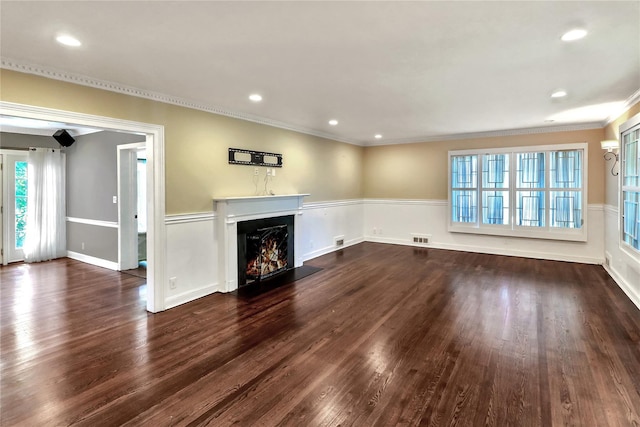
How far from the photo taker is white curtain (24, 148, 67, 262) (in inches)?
235

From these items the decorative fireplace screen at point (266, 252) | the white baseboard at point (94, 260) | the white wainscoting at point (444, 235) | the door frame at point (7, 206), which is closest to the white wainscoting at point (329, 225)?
the white wainscoting at point (444, 235)

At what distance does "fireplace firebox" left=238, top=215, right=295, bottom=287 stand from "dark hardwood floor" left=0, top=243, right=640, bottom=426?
0.52 m

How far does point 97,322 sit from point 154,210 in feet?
4.24

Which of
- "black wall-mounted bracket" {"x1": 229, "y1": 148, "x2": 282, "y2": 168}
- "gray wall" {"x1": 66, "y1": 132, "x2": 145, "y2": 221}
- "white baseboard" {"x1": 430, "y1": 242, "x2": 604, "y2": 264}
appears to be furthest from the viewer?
"white baseboard" {"x1": 430, "y1": 242, "x2": 604, "y2": 264}

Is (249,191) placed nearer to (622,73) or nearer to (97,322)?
(97,322)

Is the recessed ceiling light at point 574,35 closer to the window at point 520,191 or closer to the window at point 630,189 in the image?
the window at point 630,189

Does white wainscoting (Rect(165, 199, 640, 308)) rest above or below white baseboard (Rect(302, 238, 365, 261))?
above

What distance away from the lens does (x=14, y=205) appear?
236 inches

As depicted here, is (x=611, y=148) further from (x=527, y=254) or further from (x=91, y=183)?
(x=91, y=183)

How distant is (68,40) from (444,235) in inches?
269

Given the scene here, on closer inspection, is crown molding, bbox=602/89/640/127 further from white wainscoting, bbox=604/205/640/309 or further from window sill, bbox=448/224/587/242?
window sill, bbox=448/224/587/242

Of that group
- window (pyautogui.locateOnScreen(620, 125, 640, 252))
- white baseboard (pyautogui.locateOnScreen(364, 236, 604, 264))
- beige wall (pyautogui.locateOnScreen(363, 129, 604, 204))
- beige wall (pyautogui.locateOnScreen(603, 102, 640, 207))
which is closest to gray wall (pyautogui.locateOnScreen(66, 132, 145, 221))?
beige wall (pyautogui.locateOnScreen(363, 129, 604, 204))

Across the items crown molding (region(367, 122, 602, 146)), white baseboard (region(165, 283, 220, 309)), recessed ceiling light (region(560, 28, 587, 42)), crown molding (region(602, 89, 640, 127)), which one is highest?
crown molding (region(367, 122, 602, 146))

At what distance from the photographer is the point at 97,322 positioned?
133 inches
